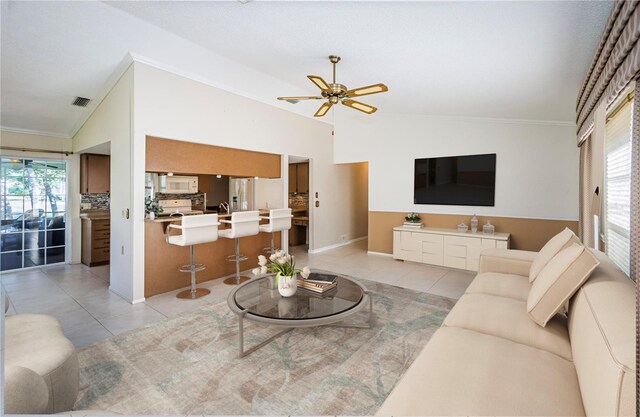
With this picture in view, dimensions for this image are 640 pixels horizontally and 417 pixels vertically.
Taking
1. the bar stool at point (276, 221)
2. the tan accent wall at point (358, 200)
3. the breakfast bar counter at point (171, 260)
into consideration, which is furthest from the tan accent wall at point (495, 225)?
the breakfast bar counter at point (171, 260)

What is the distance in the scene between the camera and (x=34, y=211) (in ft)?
16.0

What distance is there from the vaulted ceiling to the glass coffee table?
232 centimetres

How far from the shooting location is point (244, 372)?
2064 millimetres

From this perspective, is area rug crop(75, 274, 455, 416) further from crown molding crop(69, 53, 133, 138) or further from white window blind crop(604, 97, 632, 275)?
crown molding crop(69, 53, 133, 138)

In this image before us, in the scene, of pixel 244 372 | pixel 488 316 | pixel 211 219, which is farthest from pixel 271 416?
pixel 211 219

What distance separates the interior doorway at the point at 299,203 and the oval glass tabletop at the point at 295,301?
396 centimetres

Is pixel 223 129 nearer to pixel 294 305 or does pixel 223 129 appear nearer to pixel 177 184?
pixel 177 184

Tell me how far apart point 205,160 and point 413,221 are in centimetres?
377

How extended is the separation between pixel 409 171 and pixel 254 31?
3.77 meters

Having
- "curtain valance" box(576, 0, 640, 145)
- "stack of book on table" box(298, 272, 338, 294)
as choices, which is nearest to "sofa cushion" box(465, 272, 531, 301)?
"stack of book on table" box(298, 272, 338, 294)

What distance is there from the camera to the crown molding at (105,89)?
11.2 ft

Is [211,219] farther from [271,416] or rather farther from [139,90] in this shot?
[271,416]

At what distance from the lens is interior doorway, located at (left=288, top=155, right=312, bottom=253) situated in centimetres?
686

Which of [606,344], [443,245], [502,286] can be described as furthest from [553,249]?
[443,245]
